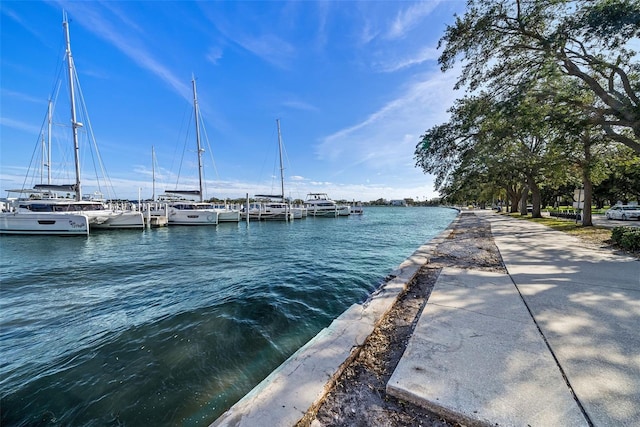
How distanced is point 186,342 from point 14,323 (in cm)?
389

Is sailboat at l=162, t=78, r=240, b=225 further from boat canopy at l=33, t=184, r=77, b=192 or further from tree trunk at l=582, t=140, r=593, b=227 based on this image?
tree trunk at l=582, t=140, r=593, b=227

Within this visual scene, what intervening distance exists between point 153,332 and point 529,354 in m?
5.29

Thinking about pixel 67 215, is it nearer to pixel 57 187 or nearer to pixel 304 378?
pixel 57 187

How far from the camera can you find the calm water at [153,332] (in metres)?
2.79

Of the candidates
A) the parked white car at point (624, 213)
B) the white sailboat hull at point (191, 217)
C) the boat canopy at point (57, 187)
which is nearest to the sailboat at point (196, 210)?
the white sailboat hull at point (191, 217)

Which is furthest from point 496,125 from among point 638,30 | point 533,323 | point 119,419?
point 119,419

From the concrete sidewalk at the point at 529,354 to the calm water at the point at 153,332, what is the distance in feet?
6.84

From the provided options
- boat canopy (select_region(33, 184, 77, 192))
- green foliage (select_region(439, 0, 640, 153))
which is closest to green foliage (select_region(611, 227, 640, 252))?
green foliage (select_region(439, 0, 640, 153))

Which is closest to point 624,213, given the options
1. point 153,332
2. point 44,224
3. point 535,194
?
point 535,194

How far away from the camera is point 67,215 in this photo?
60.6 feet

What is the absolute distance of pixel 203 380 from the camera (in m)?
3.09

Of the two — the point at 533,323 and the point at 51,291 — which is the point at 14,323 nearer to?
the point at 51,291

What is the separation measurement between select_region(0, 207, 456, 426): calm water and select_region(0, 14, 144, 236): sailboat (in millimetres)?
11802

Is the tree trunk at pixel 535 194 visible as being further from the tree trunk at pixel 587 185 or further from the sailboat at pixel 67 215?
the sailboat at pixel 67 215
